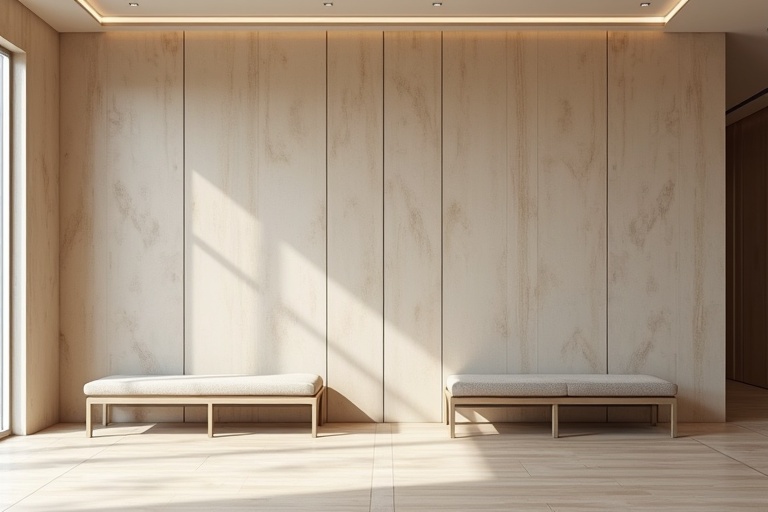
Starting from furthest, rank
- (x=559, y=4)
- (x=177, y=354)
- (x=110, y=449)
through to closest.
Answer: (x=177, y=354), (x=559, y=4), (x=110, y=449)

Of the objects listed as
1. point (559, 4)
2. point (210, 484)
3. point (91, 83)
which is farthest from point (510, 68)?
point (210, 484)

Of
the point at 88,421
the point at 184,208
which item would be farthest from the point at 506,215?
the point at 88,421

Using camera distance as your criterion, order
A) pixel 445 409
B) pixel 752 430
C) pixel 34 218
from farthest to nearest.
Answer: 1. pixel 445 409
2. pixel 752 430
3. pixel 34 218

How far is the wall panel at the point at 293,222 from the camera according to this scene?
6.37m

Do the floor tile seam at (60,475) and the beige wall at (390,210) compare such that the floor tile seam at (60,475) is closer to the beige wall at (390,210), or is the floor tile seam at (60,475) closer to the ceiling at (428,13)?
the beige wall at (390,210)

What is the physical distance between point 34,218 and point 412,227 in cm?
282

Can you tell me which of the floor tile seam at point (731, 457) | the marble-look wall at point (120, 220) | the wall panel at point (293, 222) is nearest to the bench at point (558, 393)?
the floor tile seam at point (731, 457)

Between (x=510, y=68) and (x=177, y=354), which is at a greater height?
(x=510, y=68)

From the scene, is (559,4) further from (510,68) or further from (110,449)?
(110,449)

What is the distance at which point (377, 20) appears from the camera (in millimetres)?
6156

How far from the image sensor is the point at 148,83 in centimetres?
640

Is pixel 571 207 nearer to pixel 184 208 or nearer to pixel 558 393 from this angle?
pixel 558 393

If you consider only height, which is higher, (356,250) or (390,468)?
(356,250)

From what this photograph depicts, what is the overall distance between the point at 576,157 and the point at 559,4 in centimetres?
118
